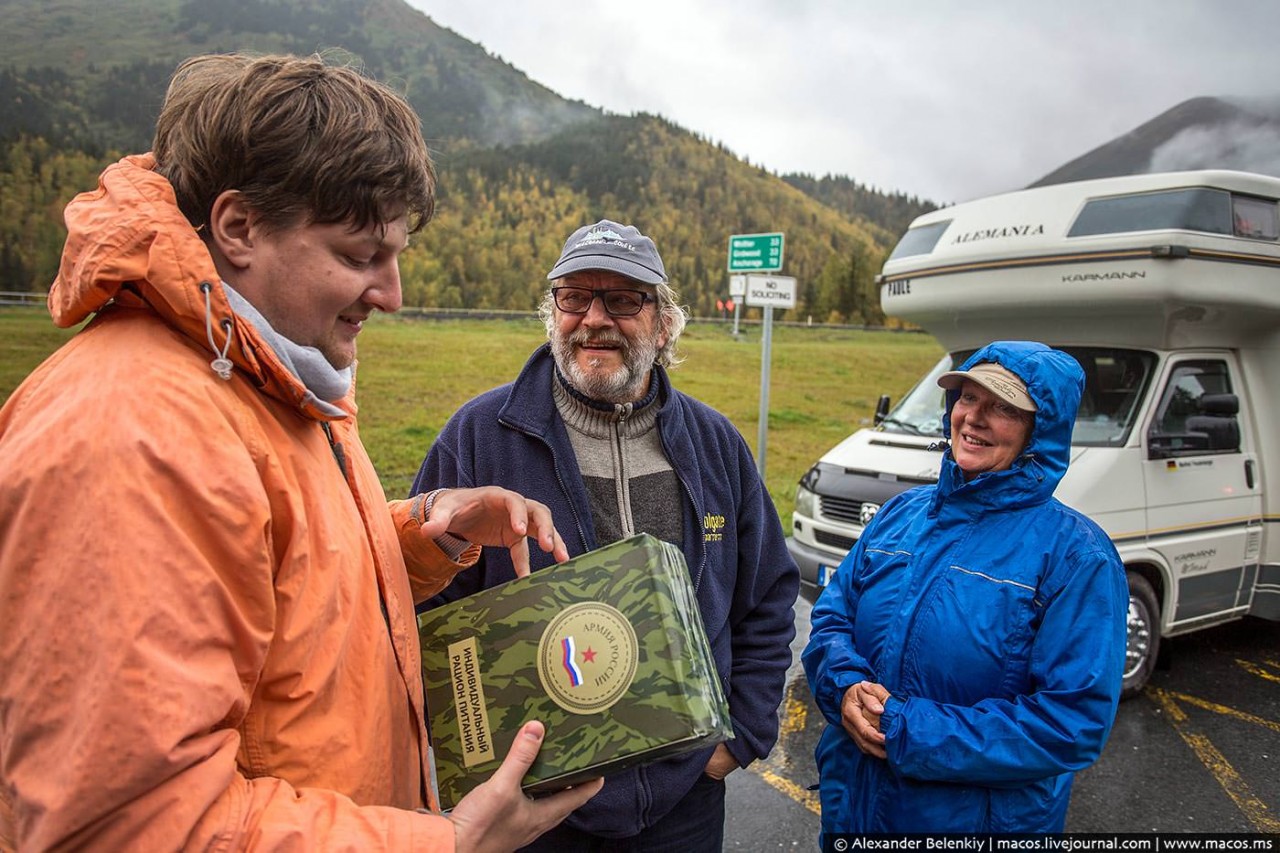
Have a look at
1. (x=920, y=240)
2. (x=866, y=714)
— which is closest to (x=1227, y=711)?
(x=920, y=240)

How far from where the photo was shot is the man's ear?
103 centimetres

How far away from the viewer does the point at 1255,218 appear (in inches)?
194

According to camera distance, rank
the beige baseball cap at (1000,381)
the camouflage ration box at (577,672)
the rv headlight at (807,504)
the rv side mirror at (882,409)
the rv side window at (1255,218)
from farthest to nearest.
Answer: the rv side mirror at (882,409) → the rv headlight at (807,504) → the rv side window at (1255,218) → the beige baseball cap at (1000,381) → the camouflage ration box at (577,672)

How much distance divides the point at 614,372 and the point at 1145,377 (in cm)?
453

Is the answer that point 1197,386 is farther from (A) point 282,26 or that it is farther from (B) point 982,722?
(A) point 282,26

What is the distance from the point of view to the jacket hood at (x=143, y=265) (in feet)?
3.03

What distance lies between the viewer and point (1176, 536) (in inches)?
201

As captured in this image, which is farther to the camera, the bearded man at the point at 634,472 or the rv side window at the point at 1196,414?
the rv side window at the point at 1196,414

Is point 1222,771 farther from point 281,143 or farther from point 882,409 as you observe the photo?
point 281,143

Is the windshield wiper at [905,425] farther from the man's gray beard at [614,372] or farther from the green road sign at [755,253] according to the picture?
A: the man's gray beard at [614,372]

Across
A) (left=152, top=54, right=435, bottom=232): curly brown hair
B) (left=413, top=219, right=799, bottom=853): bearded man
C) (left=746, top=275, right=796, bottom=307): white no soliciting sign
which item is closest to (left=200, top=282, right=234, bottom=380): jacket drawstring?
(left=152, top=54, right=435, bottom=232): curly brown hair

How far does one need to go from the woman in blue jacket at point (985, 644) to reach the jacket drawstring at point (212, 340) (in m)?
1.95

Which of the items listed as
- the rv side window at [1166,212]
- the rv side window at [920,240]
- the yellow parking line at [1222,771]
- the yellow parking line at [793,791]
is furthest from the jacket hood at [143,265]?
the rv side window at [920,240]

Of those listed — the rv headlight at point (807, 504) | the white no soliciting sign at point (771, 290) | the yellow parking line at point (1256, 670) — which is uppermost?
the white no soliciting sign at point (771, 290)
